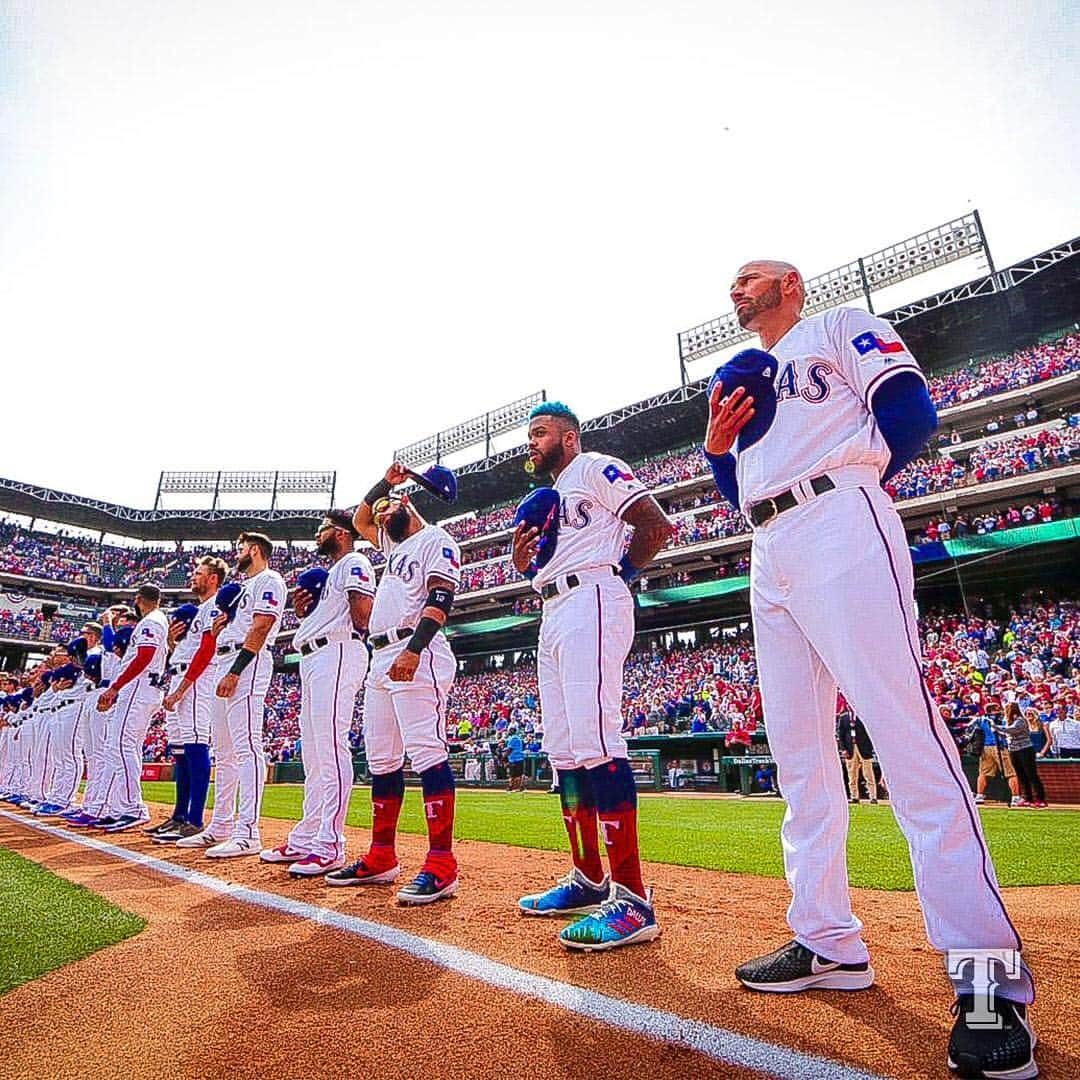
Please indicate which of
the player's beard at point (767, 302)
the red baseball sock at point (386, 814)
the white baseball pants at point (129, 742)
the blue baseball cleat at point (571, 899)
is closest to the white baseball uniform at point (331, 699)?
the red baseball sock at point (386, 814)

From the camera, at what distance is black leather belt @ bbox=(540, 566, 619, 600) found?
3.21m

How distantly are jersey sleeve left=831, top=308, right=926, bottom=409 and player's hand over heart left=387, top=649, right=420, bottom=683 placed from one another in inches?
100

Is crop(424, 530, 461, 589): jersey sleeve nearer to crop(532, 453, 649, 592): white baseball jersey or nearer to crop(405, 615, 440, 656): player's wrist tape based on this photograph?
crop(405, 615, 440, 656): player's wrist tape

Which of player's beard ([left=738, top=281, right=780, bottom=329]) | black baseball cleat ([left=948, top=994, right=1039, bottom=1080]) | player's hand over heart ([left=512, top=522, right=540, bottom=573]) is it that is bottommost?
black baseball cleat ([left=948, top=994, right=1039, bottom=1080])

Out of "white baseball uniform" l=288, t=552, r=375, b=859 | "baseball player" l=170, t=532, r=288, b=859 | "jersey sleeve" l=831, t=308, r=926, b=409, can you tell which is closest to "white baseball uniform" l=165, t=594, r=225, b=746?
"baseball player" l=170, t=532, r=288, b=859

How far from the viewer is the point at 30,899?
362 centimetres

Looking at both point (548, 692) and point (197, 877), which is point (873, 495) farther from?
point (197, 877)

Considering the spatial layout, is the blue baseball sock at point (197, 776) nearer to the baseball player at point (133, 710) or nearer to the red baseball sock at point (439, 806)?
the baseball player at point (133, 710)

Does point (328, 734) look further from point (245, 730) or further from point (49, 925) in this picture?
point (49, 925)

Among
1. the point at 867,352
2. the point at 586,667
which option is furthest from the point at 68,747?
the point at 867,352

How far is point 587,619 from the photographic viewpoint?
10.1 ft

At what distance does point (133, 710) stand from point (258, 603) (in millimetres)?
2657

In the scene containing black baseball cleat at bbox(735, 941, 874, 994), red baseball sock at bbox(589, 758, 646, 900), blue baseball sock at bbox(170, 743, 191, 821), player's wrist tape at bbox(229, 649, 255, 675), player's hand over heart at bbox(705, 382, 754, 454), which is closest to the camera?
black baseball cleat at bbox(735, 941, 874, 994)

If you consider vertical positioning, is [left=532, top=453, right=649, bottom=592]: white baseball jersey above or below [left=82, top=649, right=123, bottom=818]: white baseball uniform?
above
